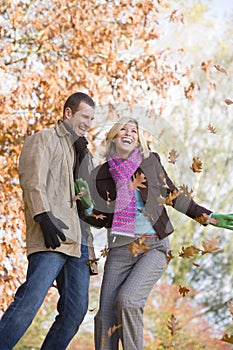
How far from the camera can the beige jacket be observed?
2990 millimetres

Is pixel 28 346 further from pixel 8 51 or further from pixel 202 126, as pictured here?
pixel 8 51

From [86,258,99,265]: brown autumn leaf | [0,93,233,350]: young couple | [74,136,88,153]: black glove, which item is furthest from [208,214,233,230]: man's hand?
[74,136,88,153]: black glove

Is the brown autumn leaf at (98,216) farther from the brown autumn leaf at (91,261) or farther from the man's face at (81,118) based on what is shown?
the man's face at (81,118)

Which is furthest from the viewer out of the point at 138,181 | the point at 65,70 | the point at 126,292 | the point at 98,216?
the point at 65,70

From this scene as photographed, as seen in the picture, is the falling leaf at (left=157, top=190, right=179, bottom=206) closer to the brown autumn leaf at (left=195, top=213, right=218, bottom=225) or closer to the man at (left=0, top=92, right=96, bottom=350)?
the brown autumn leaf at (left=195, top=213, right=218, bottom=225)

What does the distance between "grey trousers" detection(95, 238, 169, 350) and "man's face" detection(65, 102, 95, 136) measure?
574 millimetres

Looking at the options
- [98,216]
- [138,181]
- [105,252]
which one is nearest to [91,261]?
[105,252]

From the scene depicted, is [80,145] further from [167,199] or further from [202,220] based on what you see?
[202,220]

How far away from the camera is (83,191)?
3111mm

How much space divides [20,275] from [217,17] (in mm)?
5165

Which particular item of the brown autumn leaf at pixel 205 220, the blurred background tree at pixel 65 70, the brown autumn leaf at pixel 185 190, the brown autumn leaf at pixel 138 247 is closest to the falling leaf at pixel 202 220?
the brown autumn leaf at pixel 205 220

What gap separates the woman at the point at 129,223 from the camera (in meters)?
2.96

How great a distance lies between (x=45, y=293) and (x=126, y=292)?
35 centimetres

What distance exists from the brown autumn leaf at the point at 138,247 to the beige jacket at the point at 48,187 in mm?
233
